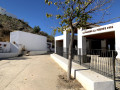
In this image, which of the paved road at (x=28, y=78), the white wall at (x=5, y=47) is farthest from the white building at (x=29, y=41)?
the paved road at (x=28, y=78)

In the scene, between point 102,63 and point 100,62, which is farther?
point 102,63

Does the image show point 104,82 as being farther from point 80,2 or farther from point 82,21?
point 80,2

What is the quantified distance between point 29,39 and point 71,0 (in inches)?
693

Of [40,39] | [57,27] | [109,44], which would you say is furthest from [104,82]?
[40,39]

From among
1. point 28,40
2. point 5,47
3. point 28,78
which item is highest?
point 28,40

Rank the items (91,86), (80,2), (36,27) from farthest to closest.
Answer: (36,27)
(80,2)
(91,86)

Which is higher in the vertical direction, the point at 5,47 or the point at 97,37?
the point at 97,37

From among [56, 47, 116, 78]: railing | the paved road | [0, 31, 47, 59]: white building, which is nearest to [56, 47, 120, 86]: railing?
[56, 47, 116, 78]: railing

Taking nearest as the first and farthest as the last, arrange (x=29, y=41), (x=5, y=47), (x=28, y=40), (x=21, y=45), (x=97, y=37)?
(x=97, y=37) < (x=5, y=47) < (x=21, y=45) < (x=28, y=40) < (x=29, y=41)

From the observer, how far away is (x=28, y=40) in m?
19.3

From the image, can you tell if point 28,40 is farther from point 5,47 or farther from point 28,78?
point 28,78

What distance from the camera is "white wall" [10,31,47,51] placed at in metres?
17.7

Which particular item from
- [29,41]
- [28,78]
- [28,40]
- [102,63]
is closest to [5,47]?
[28,40]

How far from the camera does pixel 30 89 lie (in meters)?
3.09
